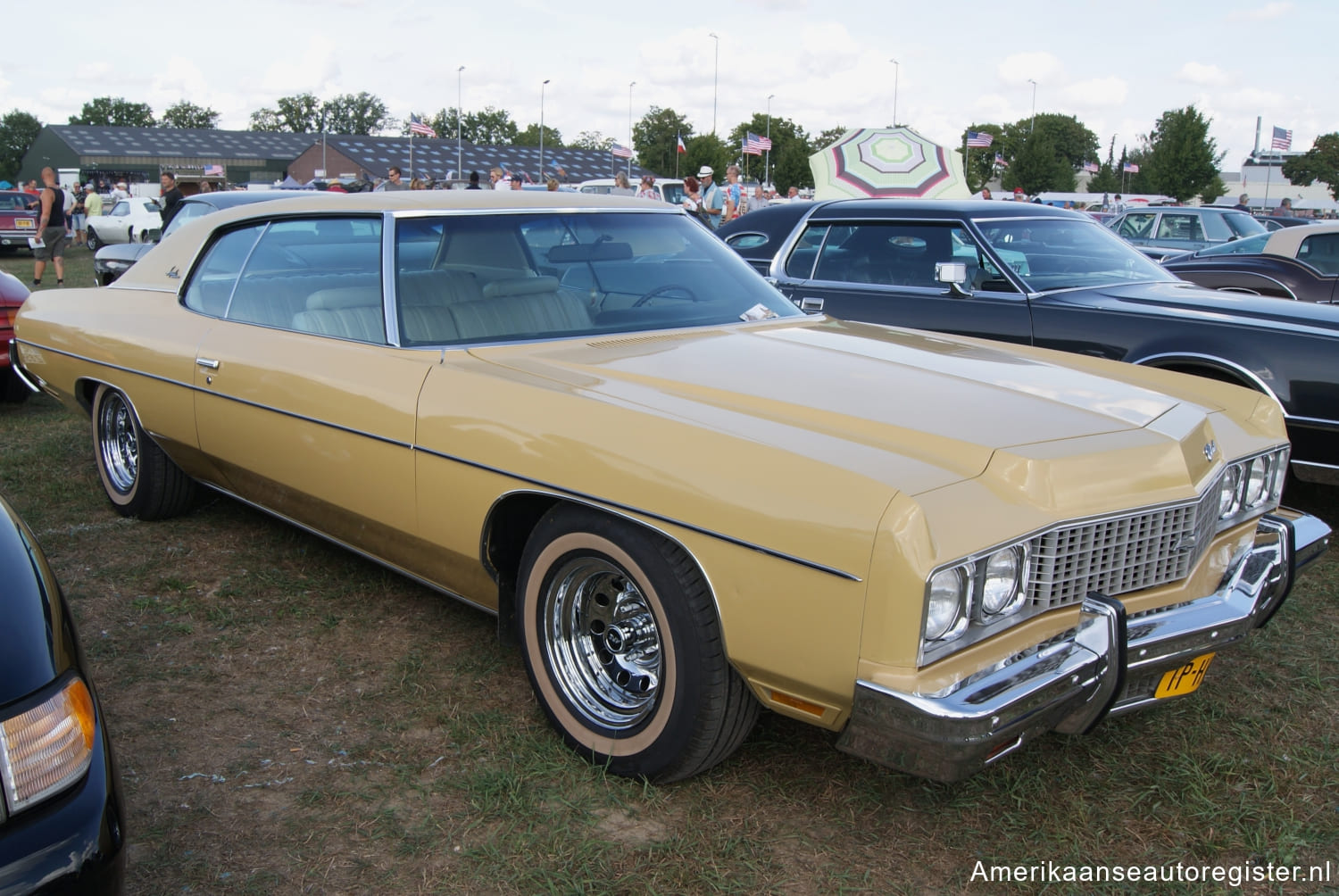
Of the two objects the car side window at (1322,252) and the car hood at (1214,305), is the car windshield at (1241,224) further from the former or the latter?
the car hood at (1214,305)

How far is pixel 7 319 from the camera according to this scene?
6379mm

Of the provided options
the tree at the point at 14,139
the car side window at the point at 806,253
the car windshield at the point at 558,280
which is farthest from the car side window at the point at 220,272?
the tree at the point at 14,139

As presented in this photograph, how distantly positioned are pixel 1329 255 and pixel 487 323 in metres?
8.32

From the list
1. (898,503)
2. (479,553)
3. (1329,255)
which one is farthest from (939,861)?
(1329,255)

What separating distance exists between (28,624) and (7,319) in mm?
5603

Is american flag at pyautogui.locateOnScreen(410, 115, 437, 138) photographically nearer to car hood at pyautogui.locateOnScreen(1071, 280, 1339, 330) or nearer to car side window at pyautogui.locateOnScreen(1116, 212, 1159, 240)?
car side window at pyautogui.locateOnScreen(1116, 212, 1159, 240)

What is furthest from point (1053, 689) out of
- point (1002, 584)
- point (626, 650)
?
point (626, 650)

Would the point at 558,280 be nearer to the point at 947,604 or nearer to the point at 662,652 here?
the point at 662,652

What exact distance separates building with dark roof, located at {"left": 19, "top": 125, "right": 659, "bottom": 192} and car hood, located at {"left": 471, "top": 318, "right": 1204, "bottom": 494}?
5799 centimetres

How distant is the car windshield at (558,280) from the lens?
126 inches

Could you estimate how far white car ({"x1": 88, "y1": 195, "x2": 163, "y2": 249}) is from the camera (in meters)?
21.9

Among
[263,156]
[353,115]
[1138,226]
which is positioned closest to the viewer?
[1138,226]

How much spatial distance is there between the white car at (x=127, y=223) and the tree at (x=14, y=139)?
81467mm

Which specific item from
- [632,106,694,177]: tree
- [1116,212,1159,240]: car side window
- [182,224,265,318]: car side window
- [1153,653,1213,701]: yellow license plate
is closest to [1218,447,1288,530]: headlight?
[1153,653,1213,701]: yellow license plate
